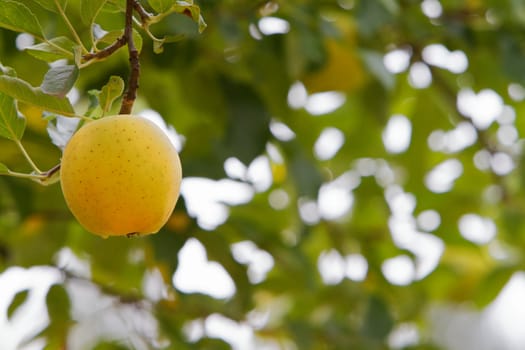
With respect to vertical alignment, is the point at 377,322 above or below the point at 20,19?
below

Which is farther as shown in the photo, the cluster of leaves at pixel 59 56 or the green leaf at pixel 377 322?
the green leaf at pixel 377 322

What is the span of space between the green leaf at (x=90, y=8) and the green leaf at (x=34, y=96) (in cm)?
7

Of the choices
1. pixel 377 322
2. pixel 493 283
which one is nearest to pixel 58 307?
pixel 377 322

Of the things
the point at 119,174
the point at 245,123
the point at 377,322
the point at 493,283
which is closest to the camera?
the point at 119,174

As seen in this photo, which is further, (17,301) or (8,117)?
(17,301)

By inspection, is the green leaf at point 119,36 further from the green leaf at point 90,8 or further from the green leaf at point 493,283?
the green leaf at point 493,283

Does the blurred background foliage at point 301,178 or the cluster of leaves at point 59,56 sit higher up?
the cluster of leaves at point 59,56

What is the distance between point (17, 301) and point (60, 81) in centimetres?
78

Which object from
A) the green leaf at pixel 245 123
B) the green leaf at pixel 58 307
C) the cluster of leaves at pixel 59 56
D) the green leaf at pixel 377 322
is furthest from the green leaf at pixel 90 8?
the green leaf at pixel 377 322

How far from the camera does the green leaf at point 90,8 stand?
682mm

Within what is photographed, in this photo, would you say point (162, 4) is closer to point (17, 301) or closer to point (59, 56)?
point (59, 56)

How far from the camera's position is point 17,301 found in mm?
1364

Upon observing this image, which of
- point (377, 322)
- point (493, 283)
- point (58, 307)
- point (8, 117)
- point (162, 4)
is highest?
point (162, 4)

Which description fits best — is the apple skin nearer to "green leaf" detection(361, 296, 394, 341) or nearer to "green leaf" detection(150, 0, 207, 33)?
"green leaf" detection(150, 0, 207, 33)
